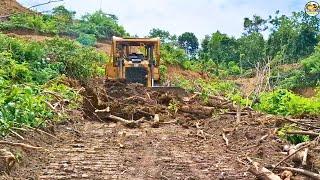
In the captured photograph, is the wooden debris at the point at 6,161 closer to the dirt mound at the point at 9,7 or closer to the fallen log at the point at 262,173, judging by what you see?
the fallen log at the point at 262,173

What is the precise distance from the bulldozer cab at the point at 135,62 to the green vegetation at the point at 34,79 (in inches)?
46.3

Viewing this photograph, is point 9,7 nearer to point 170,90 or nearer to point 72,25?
point 72,25

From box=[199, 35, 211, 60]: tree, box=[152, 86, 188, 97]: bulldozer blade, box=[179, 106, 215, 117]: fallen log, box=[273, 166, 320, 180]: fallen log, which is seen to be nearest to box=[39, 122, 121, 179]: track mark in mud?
box=[273, 166, 320, 180]: fallen log

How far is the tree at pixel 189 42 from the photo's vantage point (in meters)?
56.7

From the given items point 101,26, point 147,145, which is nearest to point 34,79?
point 147,145

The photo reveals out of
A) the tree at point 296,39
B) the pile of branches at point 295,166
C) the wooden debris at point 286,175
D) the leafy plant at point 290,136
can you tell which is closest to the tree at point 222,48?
the tree at point 296,39

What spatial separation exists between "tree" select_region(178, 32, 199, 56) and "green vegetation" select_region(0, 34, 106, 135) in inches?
1375

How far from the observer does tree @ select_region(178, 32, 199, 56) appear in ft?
186

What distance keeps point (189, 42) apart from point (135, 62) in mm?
40189

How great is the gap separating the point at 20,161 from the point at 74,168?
2.13 ft

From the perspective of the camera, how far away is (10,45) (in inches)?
644

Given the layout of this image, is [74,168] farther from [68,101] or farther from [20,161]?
[68,101]

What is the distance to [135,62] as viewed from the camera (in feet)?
56.9

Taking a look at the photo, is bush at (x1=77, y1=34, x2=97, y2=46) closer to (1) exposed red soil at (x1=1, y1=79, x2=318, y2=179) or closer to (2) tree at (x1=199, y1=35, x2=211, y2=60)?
(2) tree at (x1=199, y1=35, x2=211, y2=60)
